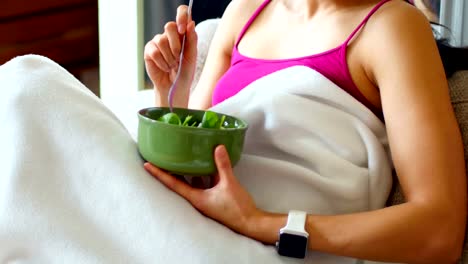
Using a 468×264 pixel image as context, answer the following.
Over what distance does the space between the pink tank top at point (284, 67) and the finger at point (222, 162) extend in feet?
0.90

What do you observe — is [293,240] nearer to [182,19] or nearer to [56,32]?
[182,19]

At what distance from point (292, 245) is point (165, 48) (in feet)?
1.40

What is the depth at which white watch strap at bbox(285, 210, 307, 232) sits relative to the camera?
100 centimetres

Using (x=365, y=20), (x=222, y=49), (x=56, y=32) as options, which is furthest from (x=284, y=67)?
(x=56, y=32)

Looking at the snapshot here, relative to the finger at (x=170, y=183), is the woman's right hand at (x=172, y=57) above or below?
above

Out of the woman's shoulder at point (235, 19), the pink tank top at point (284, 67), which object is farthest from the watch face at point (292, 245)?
the woman's shoulder at point (235, 19)

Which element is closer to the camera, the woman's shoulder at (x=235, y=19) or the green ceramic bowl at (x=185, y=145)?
the green ceramic bowl at (x=185, y=145)

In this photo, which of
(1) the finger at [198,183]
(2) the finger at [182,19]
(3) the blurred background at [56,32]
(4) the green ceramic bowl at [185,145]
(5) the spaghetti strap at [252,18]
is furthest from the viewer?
(3) the blurred background at [56,32]

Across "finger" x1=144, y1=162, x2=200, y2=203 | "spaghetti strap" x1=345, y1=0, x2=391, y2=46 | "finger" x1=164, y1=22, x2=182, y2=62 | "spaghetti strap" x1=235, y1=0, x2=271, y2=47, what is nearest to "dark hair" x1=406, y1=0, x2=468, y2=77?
"spaghetti strap" x1=345, y1=0, x2=391, y2=46

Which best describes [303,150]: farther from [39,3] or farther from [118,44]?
[39,3]

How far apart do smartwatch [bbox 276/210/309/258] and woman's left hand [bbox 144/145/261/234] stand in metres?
0.05

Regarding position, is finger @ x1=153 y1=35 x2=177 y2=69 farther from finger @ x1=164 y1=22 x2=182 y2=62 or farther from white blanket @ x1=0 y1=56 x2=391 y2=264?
white blanket @ x1=0 y1=56 x2=391 y2=264

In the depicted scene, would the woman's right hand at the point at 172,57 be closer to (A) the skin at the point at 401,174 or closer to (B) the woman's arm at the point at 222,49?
(B) the woman's arm at the point at 222,49

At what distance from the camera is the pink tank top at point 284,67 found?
1175 mm
